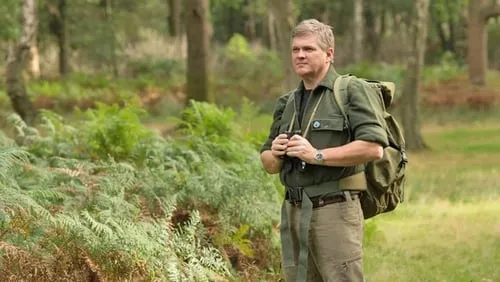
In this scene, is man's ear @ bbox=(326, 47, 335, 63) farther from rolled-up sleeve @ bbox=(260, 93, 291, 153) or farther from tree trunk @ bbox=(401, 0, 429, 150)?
tree trunk @ bbox=(401, 0, 429, 150)

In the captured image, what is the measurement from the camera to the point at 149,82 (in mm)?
29578

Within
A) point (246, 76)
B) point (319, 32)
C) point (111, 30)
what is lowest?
point (246, 76)

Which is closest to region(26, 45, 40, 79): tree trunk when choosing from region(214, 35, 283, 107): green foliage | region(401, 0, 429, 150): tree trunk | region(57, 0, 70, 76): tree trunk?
region(57, 0, 70, 76): tree trunk

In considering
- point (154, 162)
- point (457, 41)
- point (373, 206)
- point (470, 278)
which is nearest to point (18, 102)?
point (154, 162)

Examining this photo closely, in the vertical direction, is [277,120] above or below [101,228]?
above

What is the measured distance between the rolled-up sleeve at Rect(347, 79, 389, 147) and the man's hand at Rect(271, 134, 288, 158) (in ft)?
1.23

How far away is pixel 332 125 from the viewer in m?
4.69

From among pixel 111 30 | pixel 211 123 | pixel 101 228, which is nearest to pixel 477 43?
pixel 111 30

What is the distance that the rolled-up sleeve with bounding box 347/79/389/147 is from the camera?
4559 mm

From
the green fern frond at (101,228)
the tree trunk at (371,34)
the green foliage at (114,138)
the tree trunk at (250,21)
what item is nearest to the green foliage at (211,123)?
the green foliage at (114,138)

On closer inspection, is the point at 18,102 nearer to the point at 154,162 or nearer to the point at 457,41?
the point at 154,162

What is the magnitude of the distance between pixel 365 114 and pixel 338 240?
27.3 inches

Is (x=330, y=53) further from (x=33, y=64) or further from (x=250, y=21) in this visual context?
(x=250, y=21)

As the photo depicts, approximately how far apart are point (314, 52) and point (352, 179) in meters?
0.71
